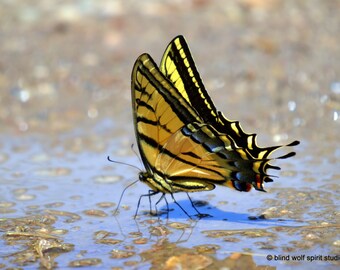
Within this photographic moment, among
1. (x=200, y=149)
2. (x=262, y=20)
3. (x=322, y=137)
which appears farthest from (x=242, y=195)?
(x=262, y=20)

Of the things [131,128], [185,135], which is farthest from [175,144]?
[131,128]

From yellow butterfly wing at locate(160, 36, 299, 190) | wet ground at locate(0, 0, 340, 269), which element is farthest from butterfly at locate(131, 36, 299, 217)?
wet ground at locate(0, 0, 340, 269)

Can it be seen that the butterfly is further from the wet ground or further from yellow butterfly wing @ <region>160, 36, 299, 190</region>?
the wet ground

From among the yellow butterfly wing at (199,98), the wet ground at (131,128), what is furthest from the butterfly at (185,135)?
the wet ground at (131,128)

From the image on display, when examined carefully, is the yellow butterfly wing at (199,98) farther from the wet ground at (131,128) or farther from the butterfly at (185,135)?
the wet ground at (131,128)

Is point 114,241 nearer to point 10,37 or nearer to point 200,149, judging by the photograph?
point 200,149

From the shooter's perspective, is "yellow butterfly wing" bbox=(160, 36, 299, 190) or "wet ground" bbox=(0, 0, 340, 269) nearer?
"wet ground" bbox=(0, 0, 340, 269)

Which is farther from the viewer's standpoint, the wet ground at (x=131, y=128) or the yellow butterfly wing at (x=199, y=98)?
the yellow butterfly wing at (x=199, y=98)
